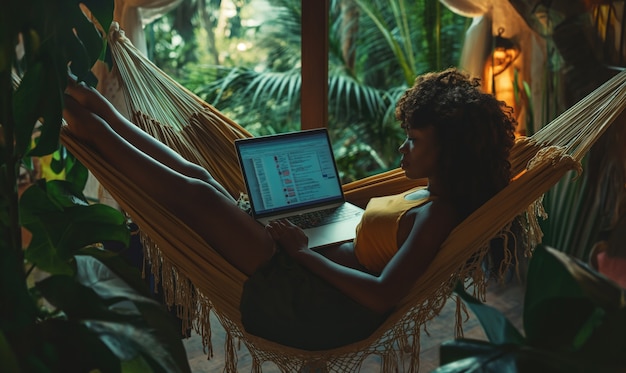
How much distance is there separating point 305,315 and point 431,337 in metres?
0.82

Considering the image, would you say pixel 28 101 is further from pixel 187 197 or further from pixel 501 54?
pixel 501 54

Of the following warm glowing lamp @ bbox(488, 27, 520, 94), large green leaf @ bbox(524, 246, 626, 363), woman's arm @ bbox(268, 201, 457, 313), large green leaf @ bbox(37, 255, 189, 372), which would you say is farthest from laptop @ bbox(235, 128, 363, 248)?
warm glowing lamp @ bbox(488, 27, 520, 94)

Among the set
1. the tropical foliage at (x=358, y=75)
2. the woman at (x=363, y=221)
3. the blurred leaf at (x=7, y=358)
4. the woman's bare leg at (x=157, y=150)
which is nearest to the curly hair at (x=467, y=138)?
the woman at (x=363, y=221)

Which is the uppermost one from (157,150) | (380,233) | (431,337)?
(157,150)

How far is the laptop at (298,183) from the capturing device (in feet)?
5.68

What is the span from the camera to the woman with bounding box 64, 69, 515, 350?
1.44 meters

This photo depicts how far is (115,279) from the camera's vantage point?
1.03 m

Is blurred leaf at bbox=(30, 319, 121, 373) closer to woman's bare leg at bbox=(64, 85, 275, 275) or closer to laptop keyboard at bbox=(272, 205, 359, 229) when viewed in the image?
woman's bare leg at bbox=(64, 85, 275, 275)

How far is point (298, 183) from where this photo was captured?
1808 millimetres

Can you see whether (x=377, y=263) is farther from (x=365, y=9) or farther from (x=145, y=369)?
(x=365, y=9)

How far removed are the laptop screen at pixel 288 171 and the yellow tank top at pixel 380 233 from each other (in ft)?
0.78

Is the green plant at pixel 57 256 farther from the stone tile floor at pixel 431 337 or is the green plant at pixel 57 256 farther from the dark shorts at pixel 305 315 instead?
the stone tile floor at pixel 431 337

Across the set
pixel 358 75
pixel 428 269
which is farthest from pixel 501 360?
pixel 358 75

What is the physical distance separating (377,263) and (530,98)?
46.3 inches
